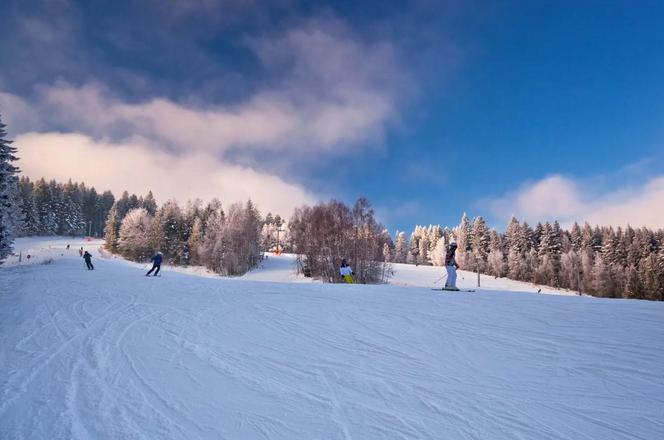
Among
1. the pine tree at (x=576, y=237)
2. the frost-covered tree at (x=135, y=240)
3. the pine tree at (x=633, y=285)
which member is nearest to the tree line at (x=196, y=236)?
the frost-covered tree at (x=135, y=240)

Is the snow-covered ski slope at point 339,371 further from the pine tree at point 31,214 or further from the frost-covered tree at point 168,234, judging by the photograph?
the pine tree at point 31,214

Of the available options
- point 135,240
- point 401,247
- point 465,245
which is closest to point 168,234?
point 135,240

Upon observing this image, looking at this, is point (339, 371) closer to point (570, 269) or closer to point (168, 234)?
point (168, 234)

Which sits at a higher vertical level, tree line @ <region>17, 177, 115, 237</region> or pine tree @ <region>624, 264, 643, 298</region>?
tree line @ <region>17, 177, 115, 237</region>

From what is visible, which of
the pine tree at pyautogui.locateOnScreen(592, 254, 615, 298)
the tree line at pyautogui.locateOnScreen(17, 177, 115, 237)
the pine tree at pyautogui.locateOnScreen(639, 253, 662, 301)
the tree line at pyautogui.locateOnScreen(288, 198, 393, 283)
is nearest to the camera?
the tree line at pyautogui.locateOnScreen(288, 198, 393, 283)

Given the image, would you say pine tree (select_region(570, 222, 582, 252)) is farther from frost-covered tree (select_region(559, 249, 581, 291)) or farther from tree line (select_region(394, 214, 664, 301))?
frost-covered tree (select_region(559, 249, 581, 291))

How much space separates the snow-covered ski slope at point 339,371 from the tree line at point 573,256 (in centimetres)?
6582

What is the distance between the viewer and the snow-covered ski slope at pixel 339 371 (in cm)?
398

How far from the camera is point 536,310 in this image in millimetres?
9672

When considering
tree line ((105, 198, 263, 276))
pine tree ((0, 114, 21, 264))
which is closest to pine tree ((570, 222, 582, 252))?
tree line ((105, 198, 263, 276))

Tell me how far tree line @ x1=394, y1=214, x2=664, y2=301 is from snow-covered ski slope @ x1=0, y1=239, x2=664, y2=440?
216 feet

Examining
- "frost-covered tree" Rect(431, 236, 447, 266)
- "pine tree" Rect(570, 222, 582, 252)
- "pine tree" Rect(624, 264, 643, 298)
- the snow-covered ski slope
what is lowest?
the snow-covered ski slope

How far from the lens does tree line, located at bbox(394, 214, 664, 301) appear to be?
58875mm

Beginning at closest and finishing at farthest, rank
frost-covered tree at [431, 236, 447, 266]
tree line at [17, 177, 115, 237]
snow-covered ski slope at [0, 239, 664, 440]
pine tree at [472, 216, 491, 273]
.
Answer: snow-covered ski slope at [0, 239, 664, 440], pine tree at [472, 216, 491, 273], tree line at [17, 177, 115, 237], frost-covered tree at [431, 236, 447, 266]
